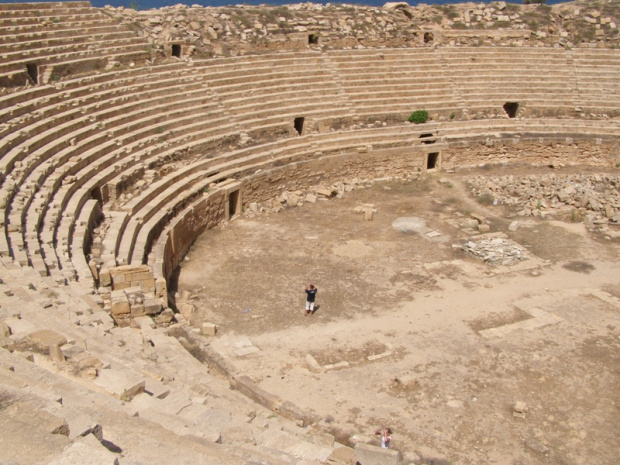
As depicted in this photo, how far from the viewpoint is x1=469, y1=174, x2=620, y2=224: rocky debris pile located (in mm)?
20750

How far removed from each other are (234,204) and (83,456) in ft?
49.5

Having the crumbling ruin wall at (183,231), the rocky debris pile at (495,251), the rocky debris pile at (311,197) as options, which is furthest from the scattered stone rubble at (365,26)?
the rocky debris pile at (495,251)

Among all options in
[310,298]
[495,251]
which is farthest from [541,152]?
[310,298]

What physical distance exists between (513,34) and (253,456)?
88.5 feet

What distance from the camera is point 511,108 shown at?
2758 centimetres

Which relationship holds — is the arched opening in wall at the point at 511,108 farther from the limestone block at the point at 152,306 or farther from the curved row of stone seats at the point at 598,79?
→ the limestone block at the point at 152,306

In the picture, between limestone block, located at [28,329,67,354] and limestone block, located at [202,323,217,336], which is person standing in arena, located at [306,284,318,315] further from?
limestone block, located at [28,329,67,354]

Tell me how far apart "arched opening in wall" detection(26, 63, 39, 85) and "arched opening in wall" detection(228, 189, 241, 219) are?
6948 mm

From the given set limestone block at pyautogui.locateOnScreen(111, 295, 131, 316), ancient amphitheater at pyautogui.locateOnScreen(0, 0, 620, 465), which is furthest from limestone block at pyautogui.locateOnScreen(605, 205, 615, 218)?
limestone block at pyautogui.locateOnScreen(111, 295, 131, 316)

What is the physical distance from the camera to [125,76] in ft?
70.0

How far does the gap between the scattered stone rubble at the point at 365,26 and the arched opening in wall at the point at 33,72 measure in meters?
4.98

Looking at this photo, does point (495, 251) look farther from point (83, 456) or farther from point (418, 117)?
point (83, 456)

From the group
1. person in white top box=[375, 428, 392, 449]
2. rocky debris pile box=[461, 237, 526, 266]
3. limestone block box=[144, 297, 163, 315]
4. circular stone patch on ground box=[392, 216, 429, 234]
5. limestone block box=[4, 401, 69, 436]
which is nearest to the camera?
limestone block box=[4, 401, 69, 436]

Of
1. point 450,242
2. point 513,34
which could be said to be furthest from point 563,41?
point 450,242
